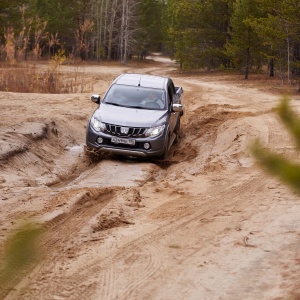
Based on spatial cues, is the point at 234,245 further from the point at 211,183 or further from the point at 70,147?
the point at 70,147

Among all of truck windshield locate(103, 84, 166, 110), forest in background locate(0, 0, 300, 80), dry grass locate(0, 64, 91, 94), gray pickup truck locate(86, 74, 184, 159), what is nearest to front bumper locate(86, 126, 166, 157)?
gray pickup truck locate(86, 74, 184, 159)

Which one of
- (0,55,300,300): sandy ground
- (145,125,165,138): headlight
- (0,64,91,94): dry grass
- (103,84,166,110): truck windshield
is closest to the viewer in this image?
(0,55,300,300): sandy ground

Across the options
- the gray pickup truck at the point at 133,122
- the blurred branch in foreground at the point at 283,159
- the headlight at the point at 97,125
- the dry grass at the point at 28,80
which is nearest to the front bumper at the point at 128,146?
the gray pickup truck at the point at 133,122

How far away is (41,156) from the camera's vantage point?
39.0 feet

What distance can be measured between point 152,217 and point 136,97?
584 cm

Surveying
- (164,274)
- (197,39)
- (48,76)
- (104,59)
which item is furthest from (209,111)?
(104,59)

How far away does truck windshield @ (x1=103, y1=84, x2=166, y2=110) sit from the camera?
12.5 meters

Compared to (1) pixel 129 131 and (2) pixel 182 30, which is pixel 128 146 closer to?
(1) pixel 129 131

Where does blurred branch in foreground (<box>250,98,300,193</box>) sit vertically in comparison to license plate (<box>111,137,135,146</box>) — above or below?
above

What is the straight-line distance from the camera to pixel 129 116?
1176cm

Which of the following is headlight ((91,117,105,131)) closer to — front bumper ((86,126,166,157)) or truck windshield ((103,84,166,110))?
front bumper ((86,126,166,157))

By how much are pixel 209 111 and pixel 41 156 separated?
828cm

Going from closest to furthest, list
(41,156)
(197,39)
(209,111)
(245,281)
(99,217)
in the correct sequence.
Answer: (245,281) → (99,217) → (41,156) → (209,111) → (197,39)

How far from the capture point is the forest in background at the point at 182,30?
2514cm
